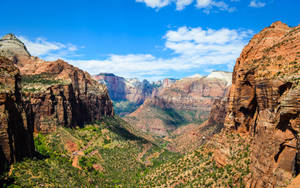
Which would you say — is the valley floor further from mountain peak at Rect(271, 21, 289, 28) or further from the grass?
mountain peak at Rect(271, 21, 289, 28)

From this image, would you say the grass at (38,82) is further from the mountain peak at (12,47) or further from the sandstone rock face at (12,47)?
the mountain peak at (12,47)

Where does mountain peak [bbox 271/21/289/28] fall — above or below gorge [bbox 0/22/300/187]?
above

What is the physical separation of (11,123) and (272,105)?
176 feet

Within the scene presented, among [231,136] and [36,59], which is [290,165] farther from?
[36,59]

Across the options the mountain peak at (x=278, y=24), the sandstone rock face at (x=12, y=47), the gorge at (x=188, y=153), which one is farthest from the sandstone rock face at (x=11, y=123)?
the sandstone rock face at (x=12, y=47)

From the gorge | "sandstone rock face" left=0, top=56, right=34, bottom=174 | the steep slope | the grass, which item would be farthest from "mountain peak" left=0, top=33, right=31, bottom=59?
"sandstone rock face" left=0, top=56, right=34, bottom=174

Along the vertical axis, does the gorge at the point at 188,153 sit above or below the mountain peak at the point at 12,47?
below

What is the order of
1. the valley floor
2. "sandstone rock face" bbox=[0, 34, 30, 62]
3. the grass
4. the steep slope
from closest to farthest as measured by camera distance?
1. the valley floor
2. the steep slope
3. the grass
4. "sandstone rock face" bbox=[0, 34, 30, 62]

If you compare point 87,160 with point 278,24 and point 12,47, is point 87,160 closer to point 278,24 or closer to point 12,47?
point 278,24

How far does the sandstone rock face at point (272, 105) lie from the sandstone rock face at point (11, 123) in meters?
49.6

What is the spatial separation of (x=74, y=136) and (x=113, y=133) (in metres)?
27.3

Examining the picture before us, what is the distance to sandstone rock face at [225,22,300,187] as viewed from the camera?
25.3 metres

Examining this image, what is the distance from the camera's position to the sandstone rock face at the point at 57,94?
3716 inches

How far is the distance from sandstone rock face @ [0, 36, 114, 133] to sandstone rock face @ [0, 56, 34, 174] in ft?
118
